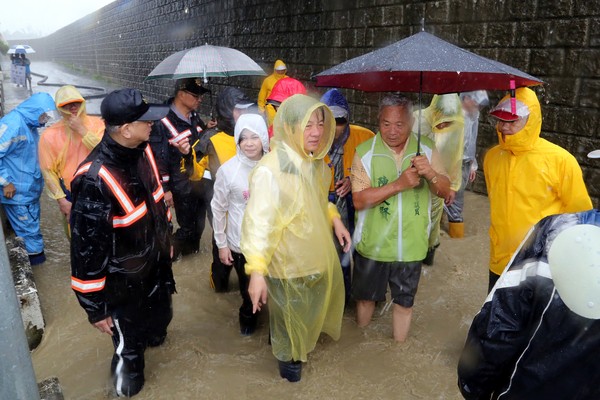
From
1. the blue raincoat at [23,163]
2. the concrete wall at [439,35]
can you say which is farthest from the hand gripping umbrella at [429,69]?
the blue raincoat at [23,163]

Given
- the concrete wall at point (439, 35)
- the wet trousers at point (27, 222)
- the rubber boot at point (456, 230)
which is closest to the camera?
the wet trousers at point (27, 222)

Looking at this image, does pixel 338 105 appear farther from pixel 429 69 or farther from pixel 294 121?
pixel 429 69

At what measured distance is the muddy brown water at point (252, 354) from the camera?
2768 millimetres

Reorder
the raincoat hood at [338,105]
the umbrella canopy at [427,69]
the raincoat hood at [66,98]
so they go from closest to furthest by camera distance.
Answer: the umbrella canopy at [427,69], the raincoat hood at [338,105], the raincoat hood at [66,98]

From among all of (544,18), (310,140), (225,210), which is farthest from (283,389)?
(544,18)

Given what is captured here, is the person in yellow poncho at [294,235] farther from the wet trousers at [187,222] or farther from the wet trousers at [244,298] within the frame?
the wet trousers at [187,222]

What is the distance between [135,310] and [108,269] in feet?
1.15

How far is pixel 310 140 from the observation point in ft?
8.25

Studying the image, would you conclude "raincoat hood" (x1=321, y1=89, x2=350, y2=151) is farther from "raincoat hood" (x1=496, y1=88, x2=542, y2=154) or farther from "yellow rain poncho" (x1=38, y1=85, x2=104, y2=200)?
"yellow rain poncho" (x1=38, y1=85, x2=104, y2=200)

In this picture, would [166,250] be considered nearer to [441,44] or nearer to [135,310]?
[135,310]

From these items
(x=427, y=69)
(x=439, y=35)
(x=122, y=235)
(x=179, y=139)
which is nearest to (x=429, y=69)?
(x=427, y=69)

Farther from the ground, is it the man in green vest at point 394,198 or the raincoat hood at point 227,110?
the raincoat hood at point 227,110

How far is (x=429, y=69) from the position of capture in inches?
86.3

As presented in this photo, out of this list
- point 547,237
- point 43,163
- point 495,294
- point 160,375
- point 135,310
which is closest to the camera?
point 547,237
